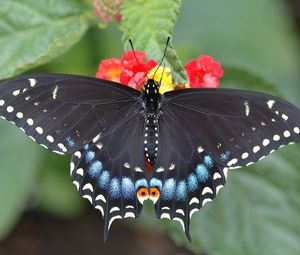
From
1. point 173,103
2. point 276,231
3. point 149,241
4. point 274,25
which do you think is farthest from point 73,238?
point 274,25

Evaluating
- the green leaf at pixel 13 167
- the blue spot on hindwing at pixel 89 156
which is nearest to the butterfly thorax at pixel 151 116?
the blue spot on hindwing at pixel 89 156

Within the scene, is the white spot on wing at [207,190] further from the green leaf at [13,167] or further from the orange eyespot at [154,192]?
the green leaf at [13,167]

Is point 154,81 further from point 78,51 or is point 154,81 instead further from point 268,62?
point 268,62

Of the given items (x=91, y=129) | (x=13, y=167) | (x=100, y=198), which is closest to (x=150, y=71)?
(x=91, y=129)

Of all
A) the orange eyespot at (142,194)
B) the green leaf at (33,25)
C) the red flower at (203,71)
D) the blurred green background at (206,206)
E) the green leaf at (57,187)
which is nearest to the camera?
the orange eyespot at (142,194)

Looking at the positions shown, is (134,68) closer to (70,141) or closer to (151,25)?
(151,25)
